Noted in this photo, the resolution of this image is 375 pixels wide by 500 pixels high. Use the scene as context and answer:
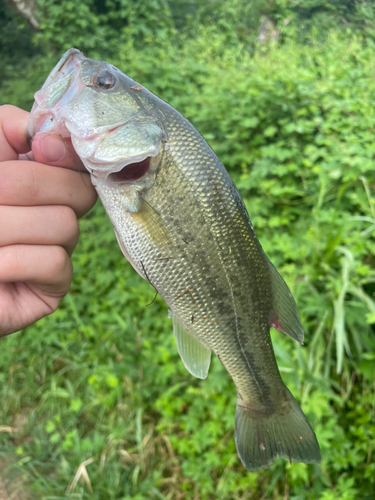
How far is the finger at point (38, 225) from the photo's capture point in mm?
915

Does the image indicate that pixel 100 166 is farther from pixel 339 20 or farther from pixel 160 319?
pixel 339 20

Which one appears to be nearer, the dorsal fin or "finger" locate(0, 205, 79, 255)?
"finger" locate(0, 205, 79, 255)

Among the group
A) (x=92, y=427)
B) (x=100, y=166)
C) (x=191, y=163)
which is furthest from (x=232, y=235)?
(x=92, y=427)

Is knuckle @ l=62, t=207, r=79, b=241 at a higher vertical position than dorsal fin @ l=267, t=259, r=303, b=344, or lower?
higher

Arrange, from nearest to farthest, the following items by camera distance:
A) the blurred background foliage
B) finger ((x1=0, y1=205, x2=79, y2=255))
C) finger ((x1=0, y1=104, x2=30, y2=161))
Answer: finger ((x1=0, y1=205, x2=79, y2=255))
finger ((x1=0, y1=104, x2=30, y2=161))
the blurred background foliage

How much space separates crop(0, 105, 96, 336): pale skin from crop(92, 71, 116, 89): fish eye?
0.23 m

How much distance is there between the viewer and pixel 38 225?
0.96m

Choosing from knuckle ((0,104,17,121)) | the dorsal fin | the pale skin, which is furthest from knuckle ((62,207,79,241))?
the dorsal fin

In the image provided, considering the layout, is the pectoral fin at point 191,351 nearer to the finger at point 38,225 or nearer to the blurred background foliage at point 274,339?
the finger at point 38,225

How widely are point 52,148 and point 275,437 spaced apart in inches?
50.6

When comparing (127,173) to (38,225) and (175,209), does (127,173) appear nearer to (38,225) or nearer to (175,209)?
(175,209)

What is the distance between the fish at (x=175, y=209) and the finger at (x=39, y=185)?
8 centimetres

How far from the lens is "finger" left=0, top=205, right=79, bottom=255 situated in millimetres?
915

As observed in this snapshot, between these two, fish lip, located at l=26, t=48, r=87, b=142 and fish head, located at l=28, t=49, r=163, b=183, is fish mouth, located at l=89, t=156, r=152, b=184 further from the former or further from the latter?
fish lip, located at l=26, t=48, r=87, b=142
